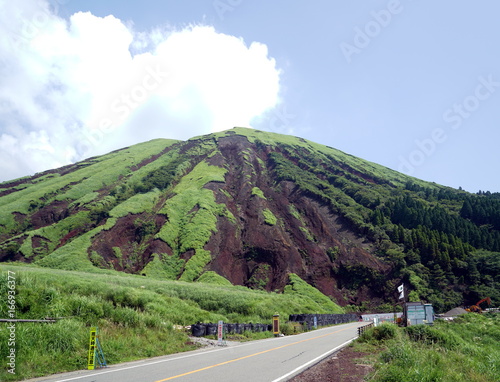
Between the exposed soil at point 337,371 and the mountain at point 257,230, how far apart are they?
44.0m

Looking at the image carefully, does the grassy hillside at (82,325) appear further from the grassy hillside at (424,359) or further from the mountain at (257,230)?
the mountain at (257,230)

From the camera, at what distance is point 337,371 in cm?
991

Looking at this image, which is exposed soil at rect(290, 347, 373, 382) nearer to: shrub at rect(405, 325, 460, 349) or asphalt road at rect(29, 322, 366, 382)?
asphalt road at rect(29, 322, 366, 382)

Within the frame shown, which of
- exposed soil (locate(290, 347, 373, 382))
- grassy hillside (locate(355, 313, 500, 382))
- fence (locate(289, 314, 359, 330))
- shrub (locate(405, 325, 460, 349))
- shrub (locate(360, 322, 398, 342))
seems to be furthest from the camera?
fence (locate(289, 314, 359, 330))

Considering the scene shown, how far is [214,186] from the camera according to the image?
8488 centimetres

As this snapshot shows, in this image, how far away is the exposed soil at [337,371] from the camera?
8797 millimetres

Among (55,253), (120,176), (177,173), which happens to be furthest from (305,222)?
(120,176)

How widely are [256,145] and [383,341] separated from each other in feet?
372

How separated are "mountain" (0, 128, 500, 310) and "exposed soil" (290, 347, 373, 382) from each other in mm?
43951

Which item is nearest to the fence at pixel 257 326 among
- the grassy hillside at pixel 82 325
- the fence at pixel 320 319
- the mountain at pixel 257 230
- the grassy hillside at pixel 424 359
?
the fence at pixel 320 319

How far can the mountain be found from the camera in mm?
59750

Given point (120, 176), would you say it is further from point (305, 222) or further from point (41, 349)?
point (41, 349)

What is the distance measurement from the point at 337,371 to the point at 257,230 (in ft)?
199

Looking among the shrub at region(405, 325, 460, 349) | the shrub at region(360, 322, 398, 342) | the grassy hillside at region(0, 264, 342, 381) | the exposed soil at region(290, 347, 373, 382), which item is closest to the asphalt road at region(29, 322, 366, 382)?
the exposed soil at region(290, 347, 373, 382)
